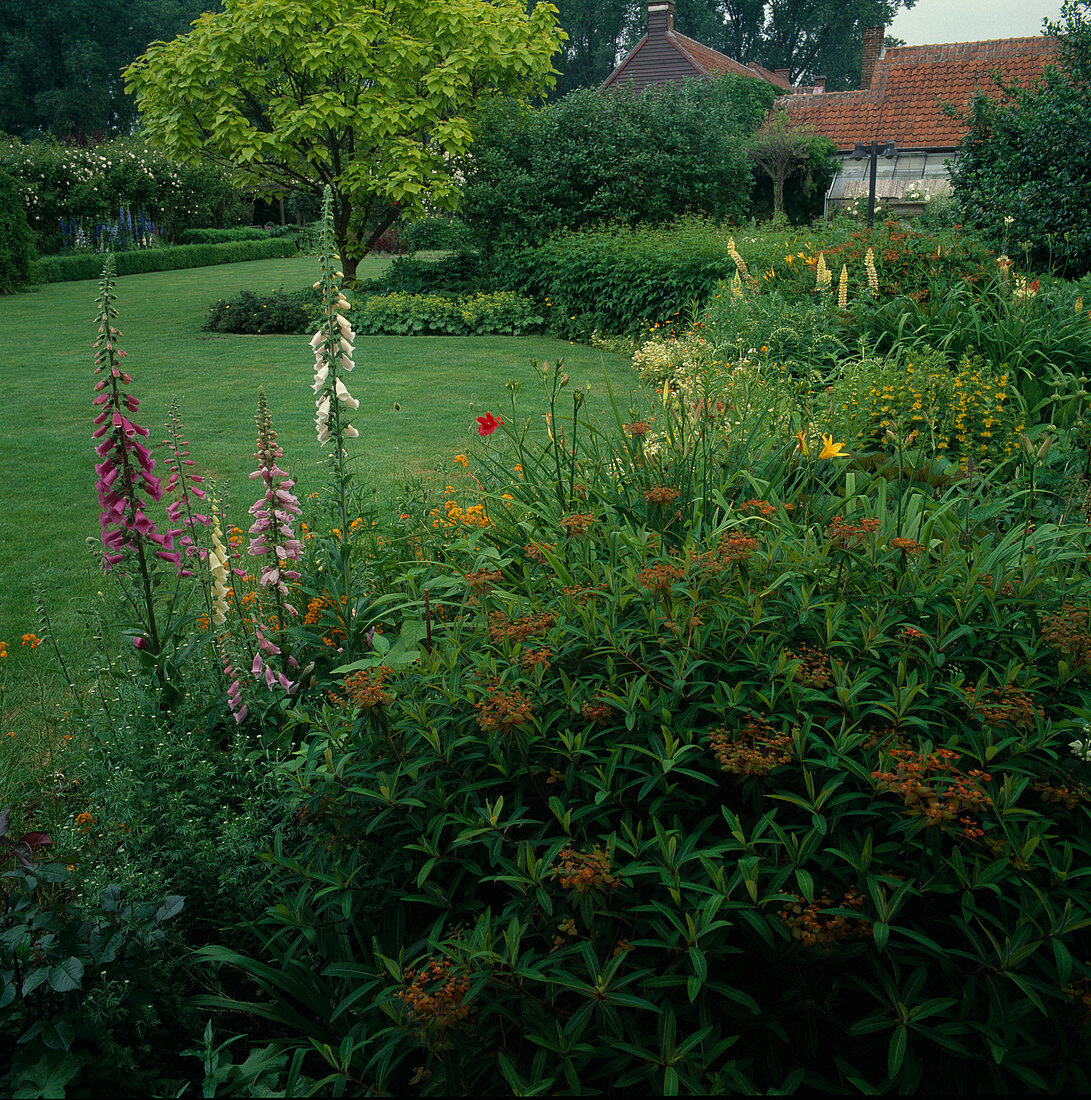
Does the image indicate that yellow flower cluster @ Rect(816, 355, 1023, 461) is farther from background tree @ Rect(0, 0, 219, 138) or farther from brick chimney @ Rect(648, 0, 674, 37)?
background tree @ Rect(0, 0, 219, 138)

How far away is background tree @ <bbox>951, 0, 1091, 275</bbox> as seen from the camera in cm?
873

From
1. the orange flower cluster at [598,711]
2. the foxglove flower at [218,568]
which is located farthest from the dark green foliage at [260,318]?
the orange flower cluster at [598,711]

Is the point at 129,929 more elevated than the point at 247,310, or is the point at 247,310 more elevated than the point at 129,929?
the point at 247,310

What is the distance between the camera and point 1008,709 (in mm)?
1679

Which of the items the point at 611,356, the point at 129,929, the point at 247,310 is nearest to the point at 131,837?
the point at 129,929

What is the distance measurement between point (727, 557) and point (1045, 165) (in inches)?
377

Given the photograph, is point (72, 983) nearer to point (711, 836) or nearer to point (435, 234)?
point (711, 836)

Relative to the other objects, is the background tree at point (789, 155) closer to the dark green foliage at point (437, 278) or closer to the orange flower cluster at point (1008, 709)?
the dark green foliage at point (437, 278)

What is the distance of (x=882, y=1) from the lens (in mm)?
50719

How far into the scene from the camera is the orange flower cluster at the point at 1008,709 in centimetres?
166

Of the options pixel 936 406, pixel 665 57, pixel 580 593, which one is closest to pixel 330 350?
pixel 580 593

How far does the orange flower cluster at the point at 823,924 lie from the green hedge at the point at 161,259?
1808cm

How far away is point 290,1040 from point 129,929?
40 centimetres

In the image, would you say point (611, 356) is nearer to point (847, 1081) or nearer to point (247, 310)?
point (247, 310)
